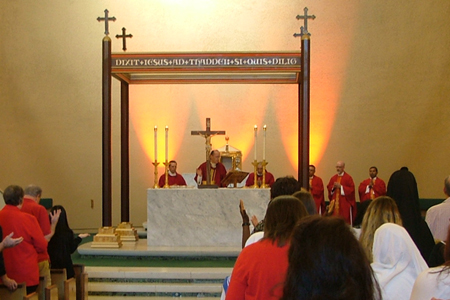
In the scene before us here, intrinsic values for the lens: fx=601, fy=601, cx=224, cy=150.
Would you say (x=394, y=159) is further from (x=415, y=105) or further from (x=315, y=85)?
(x=315, y=85)

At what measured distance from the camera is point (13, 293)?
5.24m

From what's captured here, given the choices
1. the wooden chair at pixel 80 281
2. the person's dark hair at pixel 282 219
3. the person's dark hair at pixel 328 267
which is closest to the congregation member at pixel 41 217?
the wooden chair at pixel 80 281

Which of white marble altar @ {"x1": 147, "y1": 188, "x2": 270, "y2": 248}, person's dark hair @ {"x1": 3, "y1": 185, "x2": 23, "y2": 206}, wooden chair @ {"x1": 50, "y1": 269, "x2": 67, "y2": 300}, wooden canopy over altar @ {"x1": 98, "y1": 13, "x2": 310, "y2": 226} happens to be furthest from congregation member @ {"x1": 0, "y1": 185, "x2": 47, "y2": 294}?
wooden canopy over altar @ {"x1": 98, "y1": 13, "x2": 310, "y2": 226}

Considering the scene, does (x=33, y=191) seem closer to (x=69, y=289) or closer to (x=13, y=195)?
(x=13, y=195)

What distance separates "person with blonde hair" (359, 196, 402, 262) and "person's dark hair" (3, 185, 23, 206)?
3155mm

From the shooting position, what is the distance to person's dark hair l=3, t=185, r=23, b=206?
18.3 ft

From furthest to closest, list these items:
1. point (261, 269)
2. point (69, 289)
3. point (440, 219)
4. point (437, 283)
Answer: point (69, 289)
point (440, 219)
point (261, 269)
point (437, 283)

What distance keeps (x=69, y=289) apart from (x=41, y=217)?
3.59 feet

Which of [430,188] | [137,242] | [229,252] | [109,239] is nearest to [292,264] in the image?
[229,252]

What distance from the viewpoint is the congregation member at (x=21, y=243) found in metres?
5.72

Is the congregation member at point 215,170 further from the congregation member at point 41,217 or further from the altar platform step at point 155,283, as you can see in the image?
the congregation member at point 41,217

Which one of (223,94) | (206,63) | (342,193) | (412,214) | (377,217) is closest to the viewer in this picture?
(377,217)

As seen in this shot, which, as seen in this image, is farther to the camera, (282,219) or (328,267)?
(282,219)

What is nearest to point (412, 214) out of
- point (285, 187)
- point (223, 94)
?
point (285, 187)
